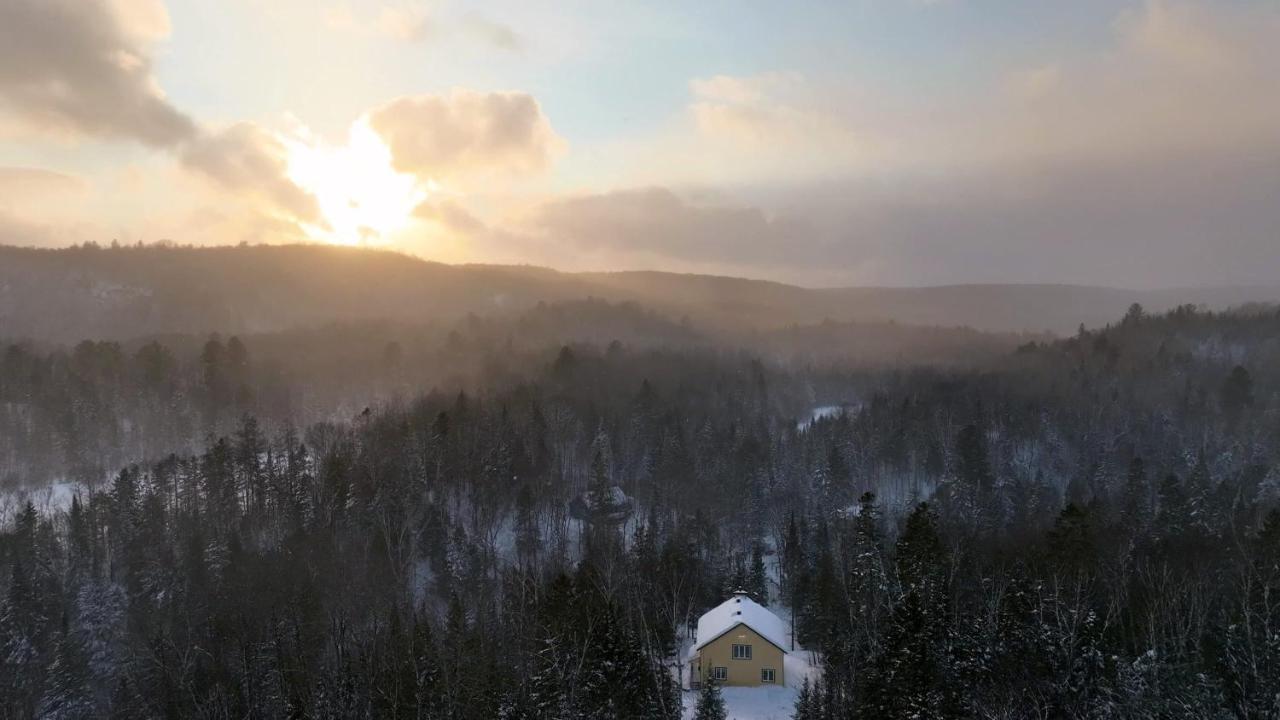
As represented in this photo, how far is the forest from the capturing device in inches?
1302

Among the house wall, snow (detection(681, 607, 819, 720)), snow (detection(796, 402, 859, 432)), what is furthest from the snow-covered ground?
snow (detection(796, 402, 859, 432))

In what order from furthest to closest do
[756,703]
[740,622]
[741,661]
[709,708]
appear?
[741,661] < [740,622] < [756,703] < [709,708]

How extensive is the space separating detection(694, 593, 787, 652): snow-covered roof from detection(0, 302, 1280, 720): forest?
3017 mm

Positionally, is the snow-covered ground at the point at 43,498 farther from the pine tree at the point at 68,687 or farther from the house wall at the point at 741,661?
the house wall at the point at 741,661

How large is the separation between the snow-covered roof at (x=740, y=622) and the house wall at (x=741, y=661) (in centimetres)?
48

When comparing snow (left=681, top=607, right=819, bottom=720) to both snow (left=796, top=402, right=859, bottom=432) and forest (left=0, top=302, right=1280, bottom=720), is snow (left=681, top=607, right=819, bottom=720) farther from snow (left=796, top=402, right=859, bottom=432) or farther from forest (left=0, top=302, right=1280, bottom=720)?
snow (left=796, top=402, right=859, bottom=432)

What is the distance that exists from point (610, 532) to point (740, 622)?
27693mm

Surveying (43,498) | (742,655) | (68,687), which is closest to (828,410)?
(742,655)

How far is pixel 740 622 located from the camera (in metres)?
45.8

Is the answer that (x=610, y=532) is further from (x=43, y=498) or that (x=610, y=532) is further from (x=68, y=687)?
(x=43, y=498)

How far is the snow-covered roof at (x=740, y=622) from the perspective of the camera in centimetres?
4625

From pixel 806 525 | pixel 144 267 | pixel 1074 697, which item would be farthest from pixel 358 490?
pixel 144 267

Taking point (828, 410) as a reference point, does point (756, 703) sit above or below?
below

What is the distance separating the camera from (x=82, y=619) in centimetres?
5169
